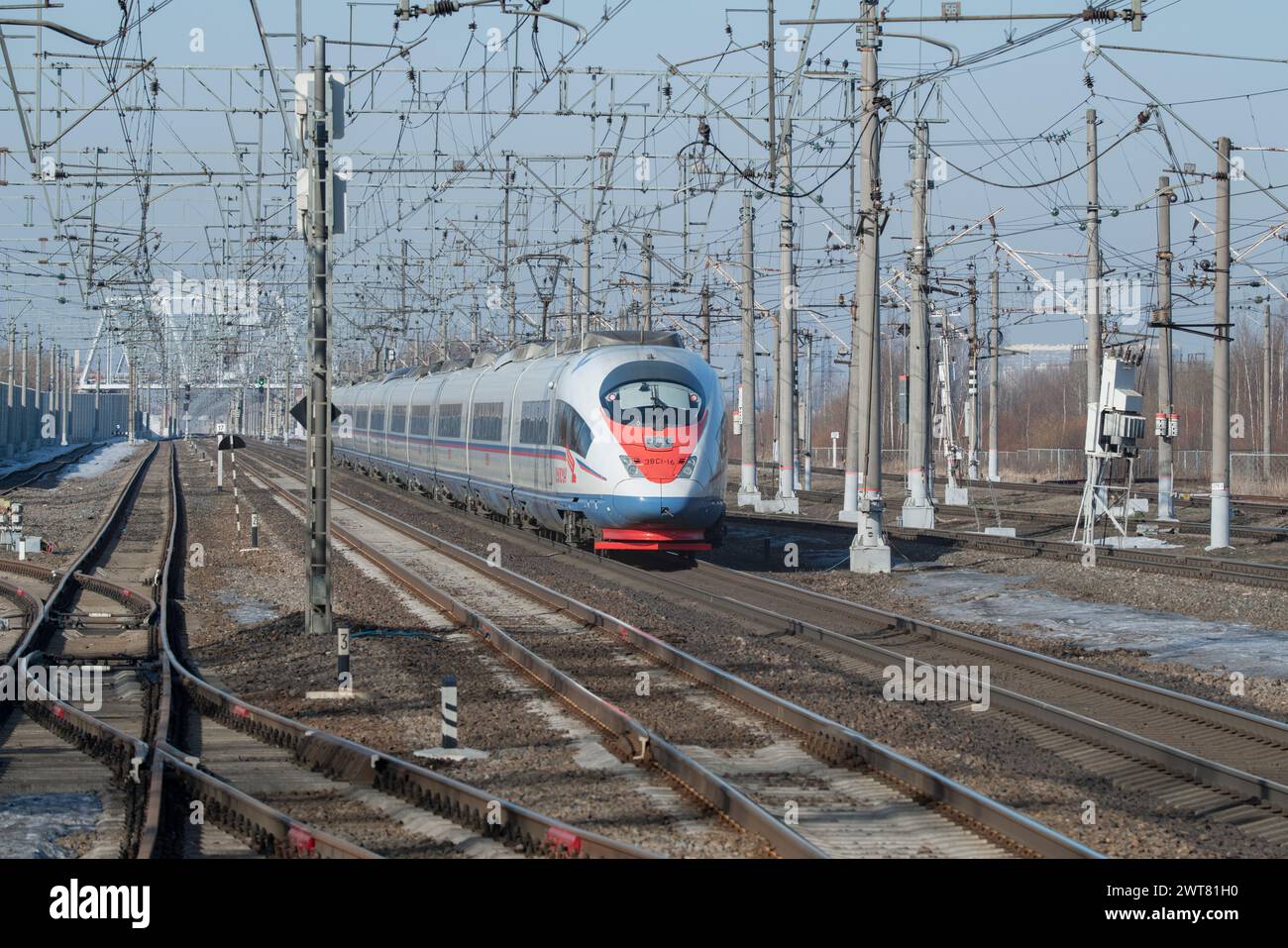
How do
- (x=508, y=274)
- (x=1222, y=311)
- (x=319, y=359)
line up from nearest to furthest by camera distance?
(x=319, y=359), (x=1222, y=311), (x=508, y=274)

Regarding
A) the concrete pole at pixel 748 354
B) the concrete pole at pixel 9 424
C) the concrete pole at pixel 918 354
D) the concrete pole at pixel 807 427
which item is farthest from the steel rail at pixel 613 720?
the concrete pole at pixel 9 424

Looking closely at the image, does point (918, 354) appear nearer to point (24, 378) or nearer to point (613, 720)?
point (613, 720)

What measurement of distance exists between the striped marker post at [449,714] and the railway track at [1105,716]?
14.6 feet

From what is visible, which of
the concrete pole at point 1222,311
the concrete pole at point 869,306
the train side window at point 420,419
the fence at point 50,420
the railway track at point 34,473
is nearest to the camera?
the concrete pole at point 869,306

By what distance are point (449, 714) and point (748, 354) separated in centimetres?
2900

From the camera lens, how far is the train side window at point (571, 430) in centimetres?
2444

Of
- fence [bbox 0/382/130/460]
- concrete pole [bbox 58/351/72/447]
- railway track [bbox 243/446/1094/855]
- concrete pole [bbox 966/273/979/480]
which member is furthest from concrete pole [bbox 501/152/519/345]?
concrete pole [bbox 58/351/72/447]

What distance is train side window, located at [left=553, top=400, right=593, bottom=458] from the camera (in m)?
24.4

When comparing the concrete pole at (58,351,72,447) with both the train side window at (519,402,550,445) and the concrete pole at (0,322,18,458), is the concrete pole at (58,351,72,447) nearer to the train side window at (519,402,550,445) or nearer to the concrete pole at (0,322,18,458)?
the concrete pole at (0,322,18,458)

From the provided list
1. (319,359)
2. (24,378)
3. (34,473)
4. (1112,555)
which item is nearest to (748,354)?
(1112,555)

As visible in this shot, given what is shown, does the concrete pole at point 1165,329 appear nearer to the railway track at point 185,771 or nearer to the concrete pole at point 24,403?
the railway track at point 185,771

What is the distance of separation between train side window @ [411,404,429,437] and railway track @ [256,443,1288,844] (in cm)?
2304

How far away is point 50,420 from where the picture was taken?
3942 inches
